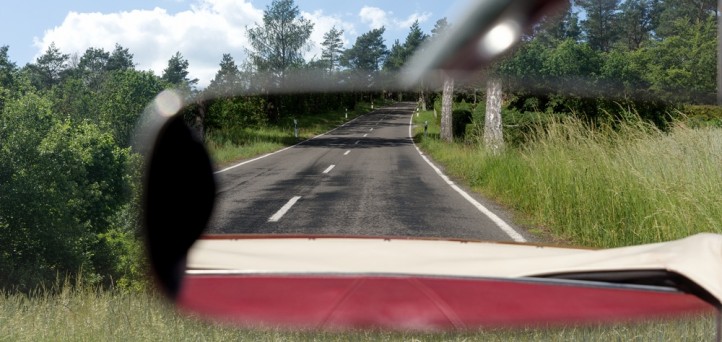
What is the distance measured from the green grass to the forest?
17341 mm

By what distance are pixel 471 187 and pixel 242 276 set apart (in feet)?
40.0

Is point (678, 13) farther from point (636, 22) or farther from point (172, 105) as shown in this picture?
point (172, 105)

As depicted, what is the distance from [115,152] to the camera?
6556 cm

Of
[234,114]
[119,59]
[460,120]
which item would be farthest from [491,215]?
[119,59]

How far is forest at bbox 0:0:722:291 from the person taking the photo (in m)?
36.1

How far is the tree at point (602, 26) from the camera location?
72469 millimetres

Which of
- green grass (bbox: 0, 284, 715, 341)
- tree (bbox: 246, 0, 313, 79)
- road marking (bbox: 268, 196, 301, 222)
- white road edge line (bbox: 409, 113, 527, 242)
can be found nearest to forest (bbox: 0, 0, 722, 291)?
tree (bbox: 246, 0, 313, 79)

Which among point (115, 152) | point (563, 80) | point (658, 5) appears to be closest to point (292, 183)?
point (563, 80)

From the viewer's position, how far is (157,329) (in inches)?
118

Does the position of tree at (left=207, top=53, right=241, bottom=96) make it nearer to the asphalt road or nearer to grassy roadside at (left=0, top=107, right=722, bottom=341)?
the asphalt road

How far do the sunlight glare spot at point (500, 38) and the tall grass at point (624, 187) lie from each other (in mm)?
6455

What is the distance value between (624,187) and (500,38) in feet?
40.1

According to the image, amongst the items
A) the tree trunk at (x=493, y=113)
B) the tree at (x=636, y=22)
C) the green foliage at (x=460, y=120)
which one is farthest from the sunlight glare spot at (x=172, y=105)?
the tree at (x=636, y=22)

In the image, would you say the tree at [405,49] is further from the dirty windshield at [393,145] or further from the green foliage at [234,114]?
the green foliage at [234,114]
